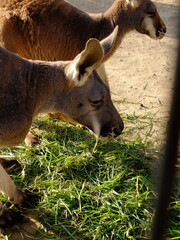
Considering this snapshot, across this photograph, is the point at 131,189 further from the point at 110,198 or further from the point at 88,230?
the point at 88,230

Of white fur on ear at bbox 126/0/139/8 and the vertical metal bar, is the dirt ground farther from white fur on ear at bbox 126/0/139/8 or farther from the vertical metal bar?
the vertical metal bar

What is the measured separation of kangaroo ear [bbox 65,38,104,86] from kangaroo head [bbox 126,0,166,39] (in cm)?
220

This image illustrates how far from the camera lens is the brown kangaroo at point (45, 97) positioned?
3152 millimetres

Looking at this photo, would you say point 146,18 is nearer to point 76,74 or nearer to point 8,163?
point 76,74

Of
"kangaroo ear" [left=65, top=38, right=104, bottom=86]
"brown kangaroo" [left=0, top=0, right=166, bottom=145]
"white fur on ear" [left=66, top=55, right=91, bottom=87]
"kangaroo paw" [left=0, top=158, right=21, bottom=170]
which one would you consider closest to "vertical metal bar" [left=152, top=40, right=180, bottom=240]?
"kangaroo ear" [left=65, top=38, right=104, bottom=86]

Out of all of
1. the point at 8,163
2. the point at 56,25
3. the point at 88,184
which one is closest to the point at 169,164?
the point at 88,184

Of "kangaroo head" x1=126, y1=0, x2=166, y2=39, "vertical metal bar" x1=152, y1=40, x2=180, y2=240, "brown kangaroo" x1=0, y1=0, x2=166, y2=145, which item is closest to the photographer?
"vertical metal bar" x1=152, y1=40, x2=180, y2=240

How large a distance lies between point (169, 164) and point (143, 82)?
16.6 feet

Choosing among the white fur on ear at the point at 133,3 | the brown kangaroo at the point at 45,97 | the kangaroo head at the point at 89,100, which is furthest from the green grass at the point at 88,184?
the white fur on ear at the point at 133,3

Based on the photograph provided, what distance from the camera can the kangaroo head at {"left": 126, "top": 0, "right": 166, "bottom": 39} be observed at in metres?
5.09

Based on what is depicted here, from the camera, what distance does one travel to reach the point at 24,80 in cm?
331

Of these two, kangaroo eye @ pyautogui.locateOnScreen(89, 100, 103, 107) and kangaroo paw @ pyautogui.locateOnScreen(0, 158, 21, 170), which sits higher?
kangaroo eye @ pyautogui.locateOnScreen(89, 100, 103, 107)

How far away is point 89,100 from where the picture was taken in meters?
3.40

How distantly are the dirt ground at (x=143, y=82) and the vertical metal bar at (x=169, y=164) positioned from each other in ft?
10.5
